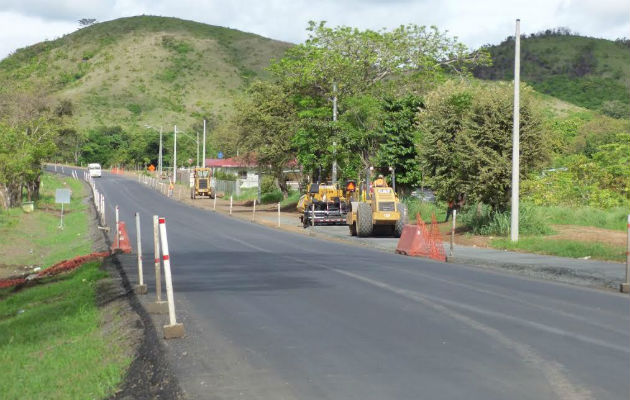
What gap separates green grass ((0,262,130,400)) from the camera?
8.98 m

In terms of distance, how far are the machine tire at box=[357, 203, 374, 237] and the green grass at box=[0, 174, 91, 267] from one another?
35.7 ft

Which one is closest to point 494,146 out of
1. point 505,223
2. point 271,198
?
point 505,223

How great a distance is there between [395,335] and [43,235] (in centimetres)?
3677

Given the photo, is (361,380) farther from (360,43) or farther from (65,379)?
(360,43)

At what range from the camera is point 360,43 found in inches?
2068

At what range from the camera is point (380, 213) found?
32469mm

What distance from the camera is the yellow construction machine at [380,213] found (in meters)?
32.4

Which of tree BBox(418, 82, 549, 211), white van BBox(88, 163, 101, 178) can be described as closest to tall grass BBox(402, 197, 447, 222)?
tree BBox(418, 82, 549, 211)

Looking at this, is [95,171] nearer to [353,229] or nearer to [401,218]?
[353,229]

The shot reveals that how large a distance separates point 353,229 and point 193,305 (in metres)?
21.5

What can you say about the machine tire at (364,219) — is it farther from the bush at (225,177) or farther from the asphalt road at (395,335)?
the bush at (225,177)

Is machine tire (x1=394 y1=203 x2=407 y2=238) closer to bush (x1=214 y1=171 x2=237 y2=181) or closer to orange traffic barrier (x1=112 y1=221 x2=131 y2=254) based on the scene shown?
orange traffic barrier (x1=112 y1=221 x2=131 y2=254)

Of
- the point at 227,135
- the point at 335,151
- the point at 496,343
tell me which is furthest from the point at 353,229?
the point at 227,135

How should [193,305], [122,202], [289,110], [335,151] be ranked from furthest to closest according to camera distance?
[122,202] → [289,110] → [335,151] → [193,305]
